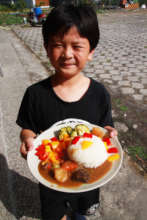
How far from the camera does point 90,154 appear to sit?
144cm

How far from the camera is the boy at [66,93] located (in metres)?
1.35

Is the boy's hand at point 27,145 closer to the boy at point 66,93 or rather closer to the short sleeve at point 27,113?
the boy at point 66,93

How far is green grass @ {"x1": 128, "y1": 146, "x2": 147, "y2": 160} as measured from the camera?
260 centimetres

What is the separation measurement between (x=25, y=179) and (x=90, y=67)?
161 inches

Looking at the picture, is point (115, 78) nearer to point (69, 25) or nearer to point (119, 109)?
point (119, 109)

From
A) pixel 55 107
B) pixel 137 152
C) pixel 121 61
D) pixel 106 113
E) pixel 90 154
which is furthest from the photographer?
pixel 121 61

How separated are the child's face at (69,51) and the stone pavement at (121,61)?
8.63 feet

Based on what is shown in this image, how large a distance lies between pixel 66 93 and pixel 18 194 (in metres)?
1.32

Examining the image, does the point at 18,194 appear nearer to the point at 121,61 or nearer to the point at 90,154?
the point at 90,154

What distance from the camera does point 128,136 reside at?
294 cm

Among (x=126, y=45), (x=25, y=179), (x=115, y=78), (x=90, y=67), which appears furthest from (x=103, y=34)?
(x=25, y=179)

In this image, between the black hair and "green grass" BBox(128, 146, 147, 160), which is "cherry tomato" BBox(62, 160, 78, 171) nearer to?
the black hair

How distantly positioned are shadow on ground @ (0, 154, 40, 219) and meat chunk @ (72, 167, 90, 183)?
105cm

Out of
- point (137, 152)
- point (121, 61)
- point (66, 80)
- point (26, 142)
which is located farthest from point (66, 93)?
point (121, 61)
